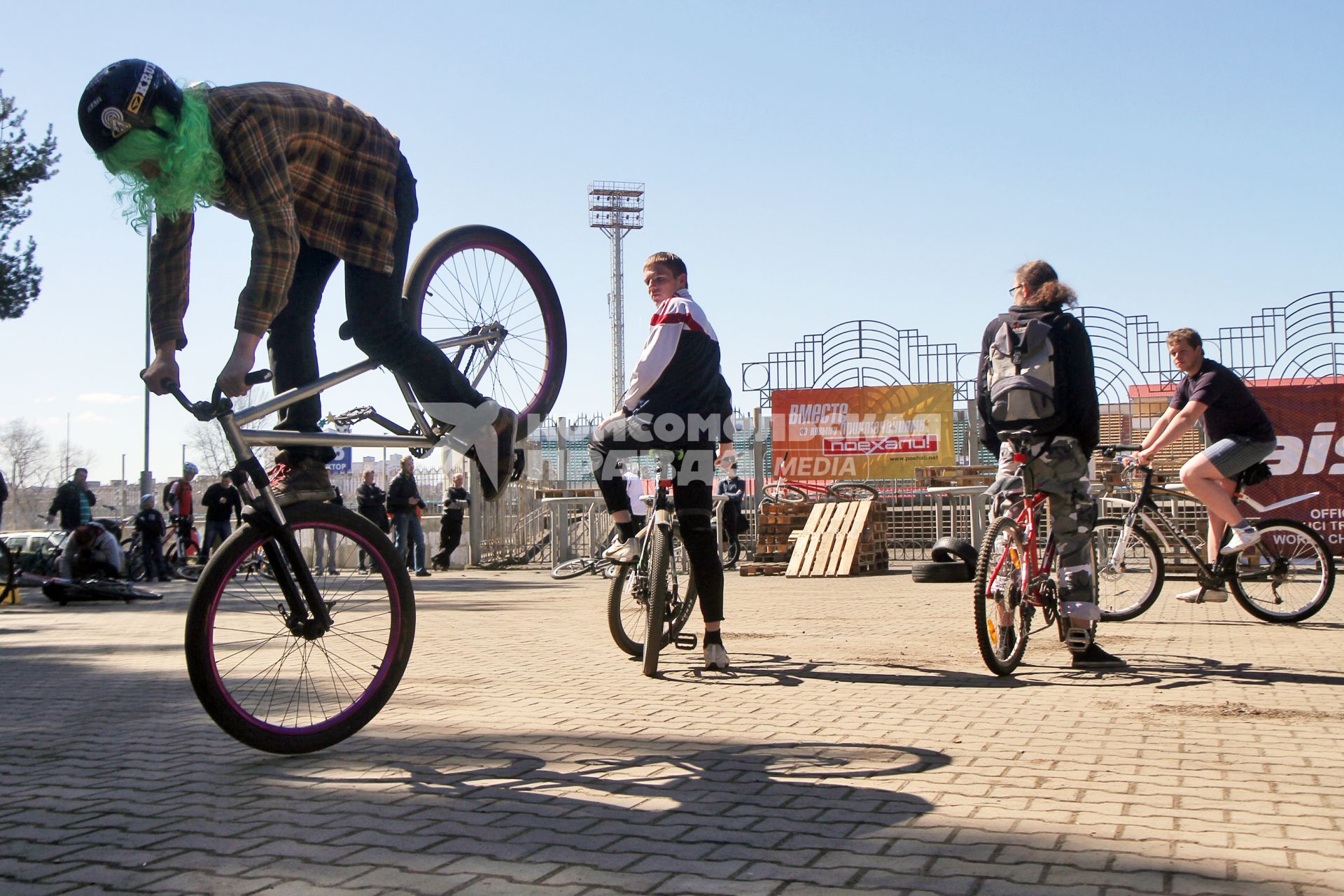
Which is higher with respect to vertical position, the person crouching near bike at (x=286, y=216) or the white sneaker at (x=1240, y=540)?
the person crouching near bike at (x=286, y=216)

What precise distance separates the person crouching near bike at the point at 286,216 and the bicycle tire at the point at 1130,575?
514 cm

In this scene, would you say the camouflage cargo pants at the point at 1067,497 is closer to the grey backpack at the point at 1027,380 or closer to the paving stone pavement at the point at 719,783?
the grey backpack at the point at 1027,380

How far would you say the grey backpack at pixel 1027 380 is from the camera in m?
5.95

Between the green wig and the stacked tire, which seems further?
the stacked tire

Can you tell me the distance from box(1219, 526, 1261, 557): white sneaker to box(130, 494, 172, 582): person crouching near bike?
46.9 ft

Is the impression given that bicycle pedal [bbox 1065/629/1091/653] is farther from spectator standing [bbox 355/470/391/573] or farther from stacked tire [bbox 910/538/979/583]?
spectator standing [bbox 355/470/391/573]

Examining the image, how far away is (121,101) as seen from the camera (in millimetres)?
3658

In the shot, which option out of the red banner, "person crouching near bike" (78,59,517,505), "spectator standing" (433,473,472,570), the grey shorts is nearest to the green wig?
"person crouching near bike" (78,59,517,505)

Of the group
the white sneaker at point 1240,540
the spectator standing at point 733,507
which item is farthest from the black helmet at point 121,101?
the spectator standing at point 733,507

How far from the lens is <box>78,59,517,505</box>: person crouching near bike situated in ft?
12.3

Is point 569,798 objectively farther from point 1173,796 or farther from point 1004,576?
point 1004,576

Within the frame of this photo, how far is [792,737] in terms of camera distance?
13.7ft

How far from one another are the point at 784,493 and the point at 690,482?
41.4 ft

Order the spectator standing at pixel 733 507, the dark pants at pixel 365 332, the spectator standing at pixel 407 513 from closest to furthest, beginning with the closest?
the dark pants at pixel 365 332
the spectator standing at pixel 733 507
the spectator standing at pixel 407 513
